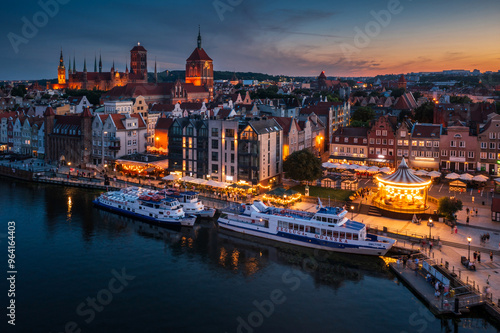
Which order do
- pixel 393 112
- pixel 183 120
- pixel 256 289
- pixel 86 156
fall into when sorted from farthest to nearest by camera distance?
pixel 393 112 → pixel 86 156 → pixel 183 120 → pixel 256 289

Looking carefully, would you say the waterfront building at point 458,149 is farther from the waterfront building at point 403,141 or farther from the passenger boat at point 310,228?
the passenger boat at point 310,228

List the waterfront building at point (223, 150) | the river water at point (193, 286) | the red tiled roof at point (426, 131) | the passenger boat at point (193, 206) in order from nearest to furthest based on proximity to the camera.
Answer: the river water at point (193, 286) → the passenger boat at point (193, 206) → the waterfront building at point (223, 150) → the red tiled roof at point (426, 131)

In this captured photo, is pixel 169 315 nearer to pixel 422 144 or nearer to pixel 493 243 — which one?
pixel 493 243

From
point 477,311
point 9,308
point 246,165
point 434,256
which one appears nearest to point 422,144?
point 246,165

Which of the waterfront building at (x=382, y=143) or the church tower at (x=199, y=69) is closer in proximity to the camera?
the waterfront building at (x=382, y=143)

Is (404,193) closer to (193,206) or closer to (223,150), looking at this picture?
(193,206)

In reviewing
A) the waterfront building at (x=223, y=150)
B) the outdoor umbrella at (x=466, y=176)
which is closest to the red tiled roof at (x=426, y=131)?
the outdoor umbrella at (x=466, y=176)
